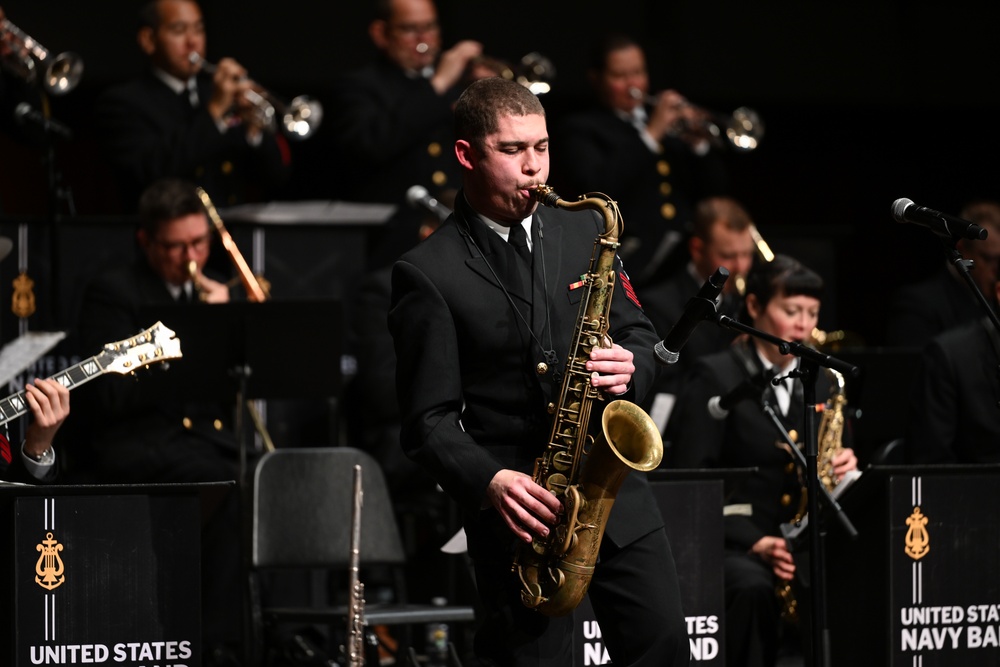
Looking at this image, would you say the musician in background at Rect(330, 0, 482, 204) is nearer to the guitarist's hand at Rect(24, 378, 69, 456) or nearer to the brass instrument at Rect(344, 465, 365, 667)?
the guitarist's hand at Rect(24, 378, 69, 456)

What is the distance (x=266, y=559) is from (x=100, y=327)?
4.22 ft

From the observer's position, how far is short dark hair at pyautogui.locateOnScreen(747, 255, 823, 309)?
5.50 m

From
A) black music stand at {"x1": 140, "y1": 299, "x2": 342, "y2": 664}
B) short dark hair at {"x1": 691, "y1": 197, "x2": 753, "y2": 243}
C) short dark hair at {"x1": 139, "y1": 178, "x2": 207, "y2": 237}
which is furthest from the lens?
short dark hair at {"x1": 691, "y1": 197, "x2": 753, "y2": 243}

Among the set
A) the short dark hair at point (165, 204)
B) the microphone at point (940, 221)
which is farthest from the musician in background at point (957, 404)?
the short dark hair at point (165, 204)

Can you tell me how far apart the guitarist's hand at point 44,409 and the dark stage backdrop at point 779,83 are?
3.46 metres

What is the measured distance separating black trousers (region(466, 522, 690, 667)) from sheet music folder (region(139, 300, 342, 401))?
7.63 ft

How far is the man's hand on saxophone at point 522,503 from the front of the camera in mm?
3398

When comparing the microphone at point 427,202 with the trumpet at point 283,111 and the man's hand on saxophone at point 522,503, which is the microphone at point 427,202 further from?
the man's hand on saxophone at point 522,503

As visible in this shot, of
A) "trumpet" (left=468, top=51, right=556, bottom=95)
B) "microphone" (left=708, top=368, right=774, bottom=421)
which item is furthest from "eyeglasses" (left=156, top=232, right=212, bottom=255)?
"microphone" (left=708, top=368, right=774, bottom=421)

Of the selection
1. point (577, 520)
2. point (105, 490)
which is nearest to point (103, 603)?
point (105, 490)

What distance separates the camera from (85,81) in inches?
330

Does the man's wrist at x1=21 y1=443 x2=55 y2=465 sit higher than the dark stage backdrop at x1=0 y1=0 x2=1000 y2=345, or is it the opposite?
the dark stage backdrop at x1=0 y1=0 x2=1000 y2=345

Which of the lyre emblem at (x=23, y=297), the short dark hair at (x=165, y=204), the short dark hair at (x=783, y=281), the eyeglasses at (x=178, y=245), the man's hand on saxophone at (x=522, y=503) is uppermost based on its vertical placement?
the short dark hair at (x=165, y=204)

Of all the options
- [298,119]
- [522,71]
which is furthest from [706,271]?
[298,119]
